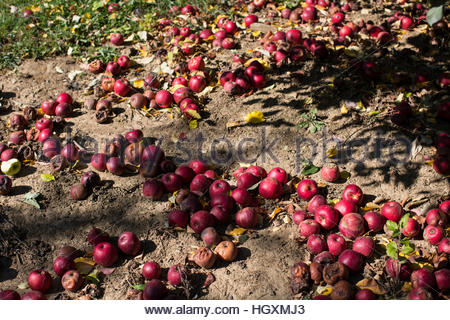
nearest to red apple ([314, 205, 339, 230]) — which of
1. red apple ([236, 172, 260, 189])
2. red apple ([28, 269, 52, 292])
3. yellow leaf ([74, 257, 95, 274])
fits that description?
red apple ([236, 172, 260, 189])

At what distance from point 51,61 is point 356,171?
4.97m

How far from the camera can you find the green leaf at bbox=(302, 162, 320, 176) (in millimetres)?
4743

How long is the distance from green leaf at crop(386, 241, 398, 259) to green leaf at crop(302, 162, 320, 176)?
4.35 feet

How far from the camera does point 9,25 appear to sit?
293 inches

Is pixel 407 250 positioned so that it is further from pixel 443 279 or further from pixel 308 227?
pixel 308 227

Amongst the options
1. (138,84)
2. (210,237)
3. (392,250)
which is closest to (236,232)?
(210,237)

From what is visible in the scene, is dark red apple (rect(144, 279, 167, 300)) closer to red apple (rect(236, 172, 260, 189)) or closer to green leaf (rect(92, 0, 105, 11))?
red apple (rect(236, 172, 260, 189))

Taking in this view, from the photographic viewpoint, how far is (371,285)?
354 centimetres

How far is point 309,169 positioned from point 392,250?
1.42 meters

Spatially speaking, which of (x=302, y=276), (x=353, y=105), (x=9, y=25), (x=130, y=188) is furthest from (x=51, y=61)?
(x=302, y=276)

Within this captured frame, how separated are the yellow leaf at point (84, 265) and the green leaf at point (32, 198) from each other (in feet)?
3.05

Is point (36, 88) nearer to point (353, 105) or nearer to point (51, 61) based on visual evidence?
point (51, 61)

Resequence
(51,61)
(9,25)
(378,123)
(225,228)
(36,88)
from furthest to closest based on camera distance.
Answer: (9,25)
(51,61)
(36,88)
(378,123)
(225,228)

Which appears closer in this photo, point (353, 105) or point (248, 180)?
point (248, 180)
